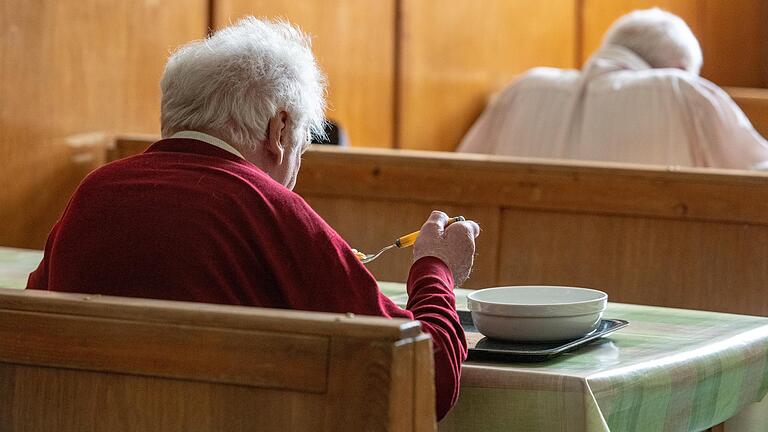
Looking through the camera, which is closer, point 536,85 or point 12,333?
point 12,333

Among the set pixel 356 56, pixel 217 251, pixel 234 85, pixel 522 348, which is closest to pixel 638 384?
pixel 522 348

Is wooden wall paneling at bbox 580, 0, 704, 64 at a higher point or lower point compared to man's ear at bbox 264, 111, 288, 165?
lower

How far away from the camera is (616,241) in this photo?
11.5ft

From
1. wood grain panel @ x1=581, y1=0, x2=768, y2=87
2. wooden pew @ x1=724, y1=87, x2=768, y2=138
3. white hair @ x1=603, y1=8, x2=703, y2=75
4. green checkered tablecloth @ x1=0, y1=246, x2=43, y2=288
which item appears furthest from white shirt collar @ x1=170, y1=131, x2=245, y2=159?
wood grain panel @ x1=581, y1=0, x2=768, y2=87

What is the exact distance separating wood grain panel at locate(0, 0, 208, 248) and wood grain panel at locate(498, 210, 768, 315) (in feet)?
4.81

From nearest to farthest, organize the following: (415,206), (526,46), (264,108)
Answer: (264,108) < (415,206) < (526,46)

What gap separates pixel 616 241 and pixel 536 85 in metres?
2.52

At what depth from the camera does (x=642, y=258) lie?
3.48m

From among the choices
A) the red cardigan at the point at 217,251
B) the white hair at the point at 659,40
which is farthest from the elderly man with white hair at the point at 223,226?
the white hair at the point at 659,40

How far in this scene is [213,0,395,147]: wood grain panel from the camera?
17.9 feet

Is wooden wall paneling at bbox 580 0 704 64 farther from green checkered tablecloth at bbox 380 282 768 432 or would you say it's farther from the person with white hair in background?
green checkered tablecloth at bbox 380 282 768 432

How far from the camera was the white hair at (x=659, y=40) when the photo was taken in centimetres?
564

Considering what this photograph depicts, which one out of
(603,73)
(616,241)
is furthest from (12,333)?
(603,73)

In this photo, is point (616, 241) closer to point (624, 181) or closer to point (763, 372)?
point (624, 181)
